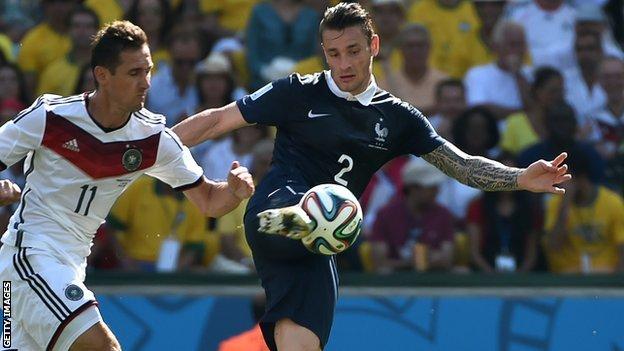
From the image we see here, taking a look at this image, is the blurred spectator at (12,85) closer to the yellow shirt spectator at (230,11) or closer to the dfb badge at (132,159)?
the yellow shirt spectator at (230,11)

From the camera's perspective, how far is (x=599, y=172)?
35.5 ft

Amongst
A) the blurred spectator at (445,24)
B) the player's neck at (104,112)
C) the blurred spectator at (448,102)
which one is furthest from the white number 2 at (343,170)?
the blurred spectator at (445,24)

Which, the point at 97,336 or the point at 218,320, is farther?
the point at 218,320

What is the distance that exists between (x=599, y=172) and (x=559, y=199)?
418mm

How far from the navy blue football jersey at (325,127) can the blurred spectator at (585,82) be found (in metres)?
4.33

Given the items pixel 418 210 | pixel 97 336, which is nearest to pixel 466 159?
pixel 97 336

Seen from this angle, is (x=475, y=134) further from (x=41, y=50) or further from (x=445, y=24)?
(x=41, y=50)

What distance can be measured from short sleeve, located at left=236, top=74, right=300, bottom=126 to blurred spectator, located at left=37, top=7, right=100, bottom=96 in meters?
4.68

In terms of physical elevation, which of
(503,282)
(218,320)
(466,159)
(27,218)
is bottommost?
(218,320)

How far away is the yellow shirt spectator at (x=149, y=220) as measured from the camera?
10703 mm

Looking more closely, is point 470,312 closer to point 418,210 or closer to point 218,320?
point 418,210

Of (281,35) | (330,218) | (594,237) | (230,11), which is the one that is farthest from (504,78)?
(330,218)

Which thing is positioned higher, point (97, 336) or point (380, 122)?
point (380, 122)

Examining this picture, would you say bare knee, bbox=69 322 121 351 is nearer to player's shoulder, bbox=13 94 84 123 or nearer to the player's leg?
the player's leg
